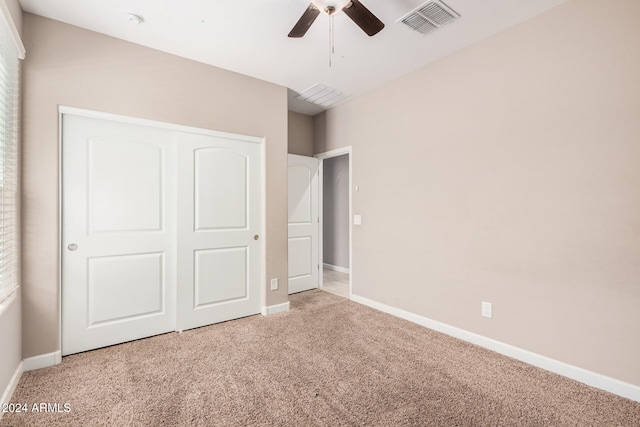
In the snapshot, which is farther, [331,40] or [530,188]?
[331,40]

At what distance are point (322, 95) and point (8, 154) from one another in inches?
119

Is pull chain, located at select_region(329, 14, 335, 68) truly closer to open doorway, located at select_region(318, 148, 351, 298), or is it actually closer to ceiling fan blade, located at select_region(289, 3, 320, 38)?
ceiling fan blade, located at select_region(289, 3, 320, 38)

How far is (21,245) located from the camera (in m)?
2.22

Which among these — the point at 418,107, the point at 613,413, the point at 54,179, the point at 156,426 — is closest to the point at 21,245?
the point at 54,179

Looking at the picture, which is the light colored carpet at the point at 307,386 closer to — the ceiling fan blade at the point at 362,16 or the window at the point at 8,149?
the window at the point at 8,149

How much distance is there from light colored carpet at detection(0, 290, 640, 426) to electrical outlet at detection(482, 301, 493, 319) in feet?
0.98

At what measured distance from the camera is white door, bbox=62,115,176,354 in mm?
2473

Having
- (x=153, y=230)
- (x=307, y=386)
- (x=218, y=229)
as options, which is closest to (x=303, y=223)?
(x=218, y=229)

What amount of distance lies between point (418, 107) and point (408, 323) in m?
2.29

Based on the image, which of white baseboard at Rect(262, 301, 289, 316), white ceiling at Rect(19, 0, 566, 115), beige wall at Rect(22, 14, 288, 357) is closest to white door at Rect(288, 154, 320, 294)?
white baseboard at Rect(262, 301, 289, 316)

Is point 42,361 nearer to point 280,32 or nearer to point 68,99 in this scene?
point 68,99

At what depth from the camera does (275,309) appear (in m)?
3.50

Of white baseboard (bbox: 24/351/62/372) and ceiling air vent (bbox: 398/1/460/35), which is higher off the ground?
Answer: ceiling air vent (bbox: 398/1/460/35)

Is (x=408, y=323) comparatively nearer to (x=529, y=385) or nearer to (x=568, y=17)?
(x=529, y=385)
